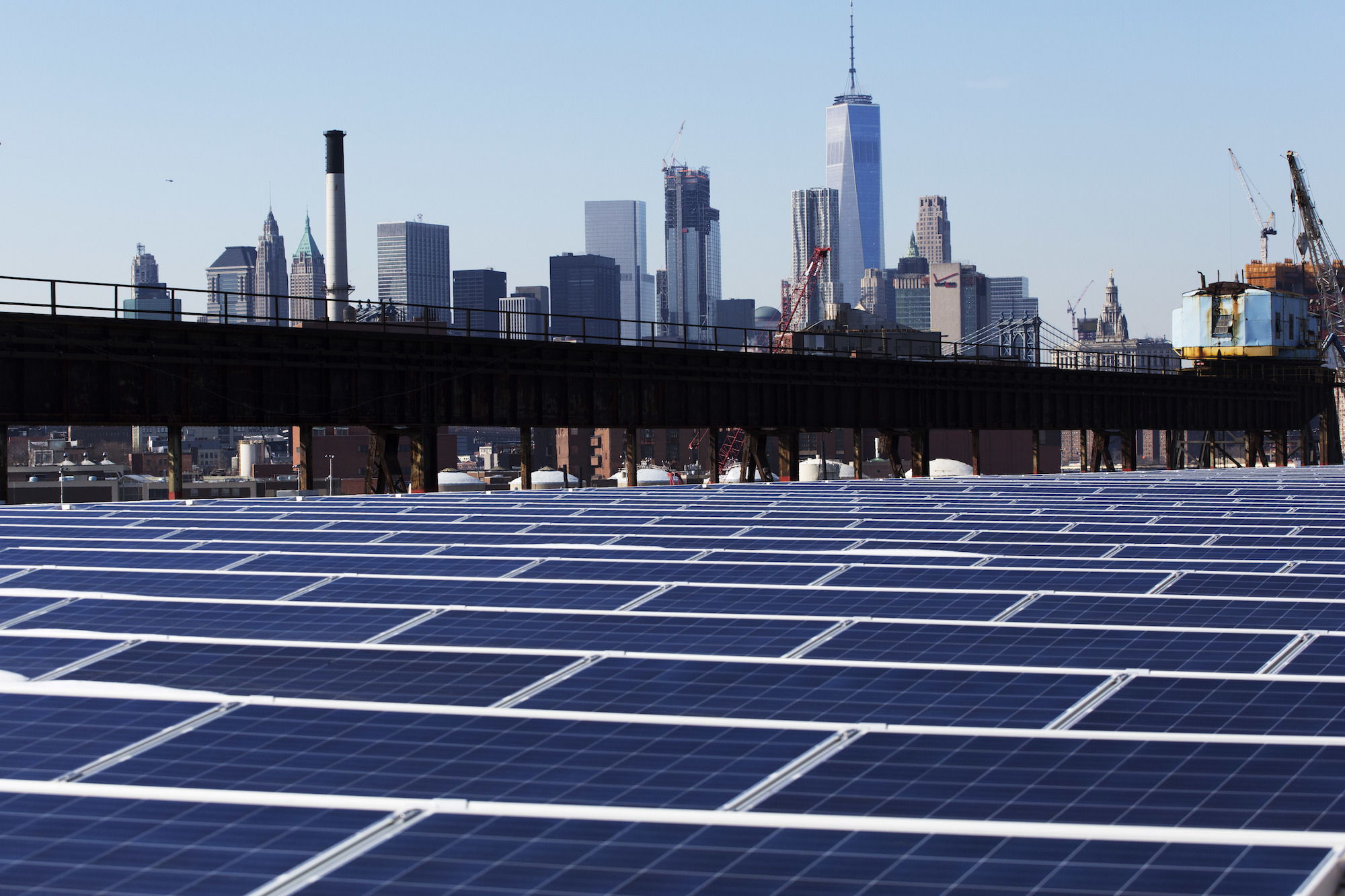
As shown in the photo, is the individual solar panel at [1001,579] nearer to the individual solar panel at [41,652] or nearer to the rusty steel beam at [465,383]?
the individual solar panel at [41,652]

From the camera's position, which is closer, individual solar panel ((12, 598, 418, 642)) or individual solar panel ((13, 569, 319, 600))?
individual solar panel ((12, 598, 418, 642))

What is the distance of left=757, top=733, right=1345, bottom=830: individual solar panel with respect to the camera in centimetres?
590

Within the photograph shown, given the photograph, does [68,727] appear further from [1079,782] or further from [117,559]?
[117,559]

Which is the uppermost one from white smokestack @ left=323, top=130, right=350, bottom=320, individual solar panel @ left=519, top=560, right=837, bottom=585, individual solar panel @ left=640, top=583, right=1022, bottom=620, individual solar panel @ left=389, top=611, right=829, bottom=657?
white smokestack @ left=323, top=130, right=350, bottom=320

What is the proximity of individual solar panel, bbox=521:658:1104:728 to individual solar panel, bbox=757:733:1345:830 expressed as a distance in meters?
0.73

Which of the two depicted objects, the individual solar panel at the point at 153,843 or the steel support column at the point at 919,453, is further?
the steel support column at the point at 919,453

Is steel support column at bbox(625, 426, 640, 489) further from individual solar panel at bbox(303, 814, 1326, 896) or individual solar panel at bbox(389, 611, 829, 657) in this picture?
individual solar panel at bbox(303, 814, 1326, 896)

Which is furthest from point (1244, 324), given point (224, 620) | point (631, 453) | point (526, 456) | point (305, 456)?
point (224, 620)

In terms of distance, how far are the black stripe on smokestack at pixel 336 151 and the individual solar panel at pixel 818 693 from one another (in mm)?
79792

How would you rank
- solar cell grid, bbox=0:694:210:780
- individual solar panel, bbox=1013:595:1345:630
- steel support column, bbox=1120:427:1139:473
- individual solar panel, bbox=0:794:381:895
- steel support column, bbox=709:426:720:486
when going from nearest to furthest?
1. individual solar panel, bbox=0:794:381:895
2. solar cell grid, bbox=0:694:210:780
3. individual solar panel, bbox=1013:595:1345:630
4. steel support column, bbox=709:426:720:486
5. steel support column, bbox=1120:427:1139:473

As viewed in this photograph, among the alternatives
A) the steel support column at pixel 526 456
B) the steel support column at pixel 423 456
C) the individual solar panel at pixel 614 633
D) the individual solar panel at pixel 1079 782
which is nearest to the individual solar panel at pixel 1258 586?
the individual solar panel at pixel 614 633

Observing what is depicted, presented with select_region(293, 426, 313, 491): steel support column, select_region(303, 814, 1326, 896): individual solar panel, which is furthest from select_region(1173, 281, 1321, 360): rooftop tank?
select_region(303, 814, 1326, 896): individual solar panel

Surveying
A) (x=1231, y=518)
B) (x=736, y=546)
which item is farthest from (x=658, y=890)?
(x=1231, y=518)

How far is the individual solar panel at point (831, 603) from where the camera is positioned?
11578 millimetres
